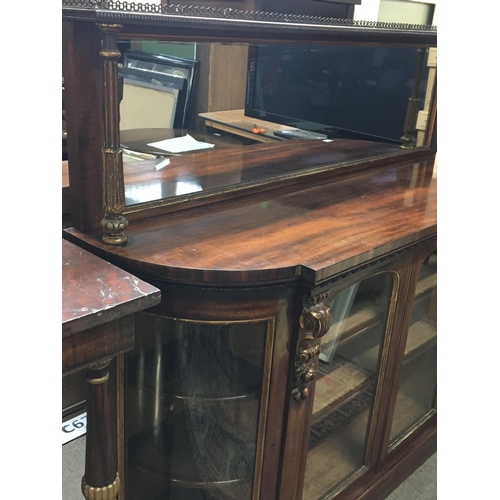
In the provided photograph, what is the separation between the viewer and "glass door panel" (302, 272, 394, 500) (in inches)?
41.5

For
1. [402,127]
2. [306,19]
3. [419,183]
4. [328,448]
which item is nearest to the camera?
[306,19]

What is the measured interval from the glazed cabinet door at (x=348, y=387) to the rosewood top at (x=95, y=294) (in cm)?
37

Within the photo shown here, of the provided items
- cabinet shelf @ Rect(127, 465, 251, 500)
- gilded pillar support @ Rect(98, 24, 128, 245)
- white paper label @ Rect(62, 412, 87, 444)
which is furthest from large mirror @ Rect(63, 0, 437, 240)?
white paper label @ Rect(62, 412, 87, 444)

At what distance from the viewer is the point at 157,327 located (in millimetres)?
857

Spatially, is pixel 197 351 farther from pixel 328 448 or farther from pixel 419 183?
pixel 419 183

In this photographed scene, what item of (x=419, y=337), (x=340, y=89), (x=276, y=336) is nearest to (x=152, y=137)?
(x=276, y=336)

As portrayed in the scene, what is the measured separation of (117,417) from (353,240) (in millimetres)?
471

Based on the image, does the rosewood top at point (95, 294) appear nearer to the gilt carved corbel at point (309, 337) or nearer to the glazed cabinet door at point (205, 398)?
the glazed cabinet door at point (205, 398)

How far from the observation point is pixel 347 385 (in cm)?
116

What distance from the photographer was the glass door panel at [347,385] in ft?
3.46

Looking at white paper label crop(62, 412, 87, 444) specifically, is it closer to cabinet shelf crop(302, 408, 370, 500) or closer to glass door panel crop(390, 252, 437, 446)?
cabinet shelf crop(302, 408, 370, 500)

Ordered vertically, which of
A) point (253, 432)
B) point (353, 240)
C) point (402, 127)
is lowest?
point (253, 432)

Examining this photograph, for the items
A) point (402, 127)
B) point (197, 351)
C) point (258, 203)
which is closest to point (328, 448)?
point (197, 351)

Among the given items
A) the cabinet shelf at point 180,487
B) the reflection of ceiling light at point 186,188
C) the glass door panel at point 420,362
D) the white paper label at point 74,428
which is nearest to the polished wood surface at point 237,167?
the reflection of ceiling light at point 186,188
